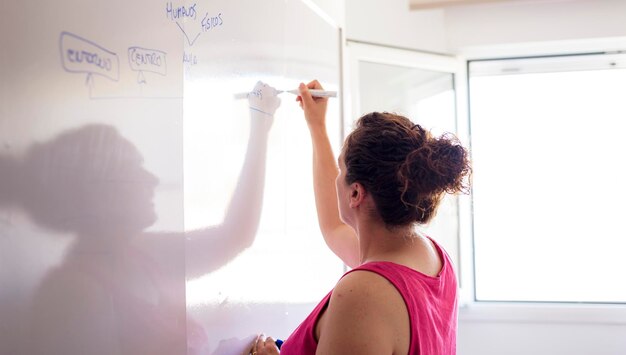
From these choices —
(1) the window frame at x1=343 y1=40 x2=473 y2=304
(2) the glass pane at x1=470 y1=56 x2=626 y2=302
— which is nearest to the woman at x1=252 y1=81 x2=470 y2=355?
(1) the window frame at x1=343 y1=40 x2=473 y2=304

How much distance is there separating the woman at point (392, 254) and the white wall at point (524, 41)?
1.30 metres

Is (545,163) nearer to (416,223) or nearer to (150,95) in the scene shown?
(416,223)

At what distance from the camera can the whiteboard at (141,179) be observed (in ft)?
2.17

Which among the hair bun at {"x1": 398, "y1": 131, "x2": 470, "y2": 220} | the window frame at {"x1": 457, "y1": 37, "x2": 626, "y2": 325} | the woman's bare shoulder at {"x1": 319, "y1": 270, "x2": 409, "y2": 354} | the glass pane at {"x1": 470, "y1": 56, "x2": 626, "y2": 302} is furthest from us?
the glass pane at {"x1": 470, "y1": 56, "x2": 626, "y2": 302}

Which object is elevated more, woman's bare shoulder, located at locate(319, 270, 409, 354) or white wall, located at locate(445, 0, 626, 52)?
white wall, located at locate(445, 0, 626, 52)

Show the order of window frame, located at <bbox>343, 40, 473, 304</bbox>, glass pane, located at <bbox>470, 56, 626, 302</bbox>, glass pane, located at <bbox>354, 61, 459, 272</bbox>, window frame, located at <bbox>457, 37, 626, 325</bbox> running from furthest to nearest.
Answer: glass pane, located at <bbox>470, 56, 626, 302</bbox> → window frame, located at <bbox>457, 37, 626, 325</bbox> → glass pane, located at <bbox>354, 61, 459, 272</bbox> → window frame, located at <bbox>343, 40, 473, 304</bbox>

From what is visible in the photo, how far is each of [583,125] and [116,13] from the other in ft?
7.60

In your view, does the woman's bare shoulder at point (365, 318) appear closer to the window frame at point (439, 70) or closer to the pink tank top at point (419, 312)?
the pink tank top at point (419, 312)

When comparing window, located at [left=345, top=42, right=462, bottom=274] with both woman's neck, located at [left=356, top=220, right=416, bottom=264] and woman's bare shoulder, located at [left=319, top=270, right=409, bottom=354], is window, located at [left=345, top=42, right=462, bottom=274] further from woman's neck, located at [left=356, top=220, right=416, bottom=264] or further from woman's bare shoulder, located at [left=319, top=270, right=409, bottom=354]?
woman's bare shoulder, located at [left=319, top=270, right=409, bottom=354]

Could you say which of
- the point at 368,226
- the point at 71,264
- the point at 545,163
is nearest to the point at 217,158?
the point at 368,226

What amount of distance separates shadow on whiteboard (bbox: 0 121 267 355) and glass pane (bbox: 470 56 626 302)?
1.96m

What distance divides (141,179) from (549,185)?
219 cm

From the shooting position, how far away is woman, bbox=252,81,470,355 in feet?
2.90

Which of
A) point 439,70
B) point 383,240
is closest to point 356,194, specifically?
point 383,240
